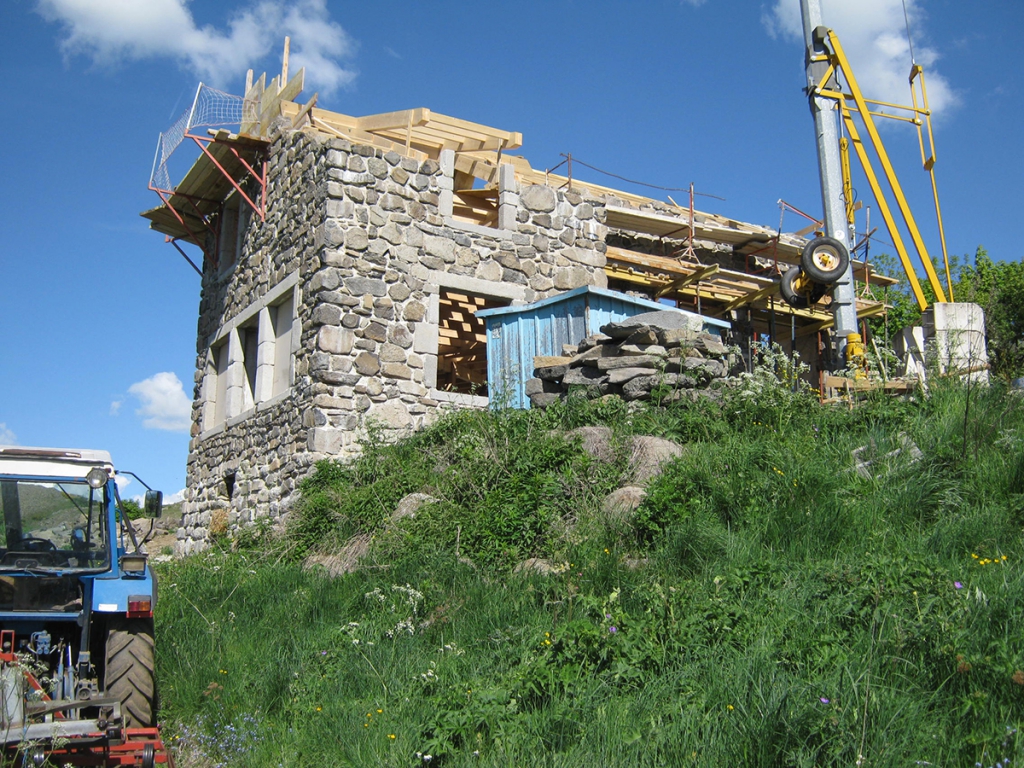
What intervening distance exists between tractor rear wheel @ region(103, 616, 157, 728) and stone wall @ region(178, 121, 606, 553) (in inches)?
245

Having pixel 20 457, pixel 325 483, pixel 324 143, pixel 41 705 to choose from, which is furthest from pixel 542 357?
pixel 41 705

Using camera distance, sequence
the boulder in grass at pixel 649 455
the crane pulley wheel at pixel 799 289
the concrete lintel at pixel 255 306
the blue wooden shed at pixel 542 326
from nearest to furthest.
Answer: the boulder in grass at pixel 649 455
the blue wooden shed at pixel 542 326
the concrete lintel at pixel 255 306
the crane pulley wheel at pixel 799 289

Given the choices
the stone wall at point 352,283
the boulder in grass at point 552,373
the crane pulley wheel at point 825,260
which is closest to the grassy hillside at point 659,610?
the boulder in grass at point 552,373

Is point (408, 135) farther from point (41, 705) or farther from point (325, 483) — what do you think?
point (41, 705)

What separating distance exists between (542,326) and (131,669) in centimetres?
846

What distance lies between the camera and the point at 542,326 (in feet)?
42.7

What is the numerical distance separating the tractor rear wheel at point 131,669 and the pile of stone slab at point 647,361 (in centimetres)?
621

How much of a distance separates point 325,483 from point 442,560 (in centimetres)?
410

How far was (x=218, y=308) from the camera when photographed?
16156mm

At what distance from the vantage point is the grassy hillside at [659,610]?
4309mm

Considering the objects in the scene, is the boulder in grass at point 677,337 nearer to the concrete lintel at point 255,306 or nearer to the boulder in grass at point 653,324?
the boulder in grass at point 653,324

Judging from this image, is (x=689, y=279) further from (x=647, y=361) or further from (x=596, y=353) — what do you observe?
(x=647, y=361)

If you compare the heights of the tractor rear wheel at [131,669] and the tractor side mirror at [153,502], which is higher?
the tractor side mirror at [153,502]

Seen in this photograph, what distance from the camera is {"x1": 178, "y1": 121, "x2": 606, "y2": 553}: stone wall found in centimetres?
1227
